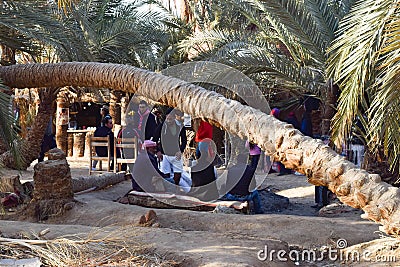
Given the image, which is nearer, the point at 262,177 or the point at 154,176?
the point at 154,176

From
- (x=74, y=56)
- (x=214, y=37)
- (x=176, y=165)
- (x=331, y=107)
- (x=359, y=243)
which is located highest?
(x=214, y=37)

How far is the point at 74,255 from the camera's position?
483 cm

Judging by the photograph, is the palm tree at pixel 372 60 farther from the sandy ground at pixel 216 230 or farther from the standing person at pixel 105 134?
the standing person at pixel 105 134

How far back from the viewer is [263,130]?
4.35m

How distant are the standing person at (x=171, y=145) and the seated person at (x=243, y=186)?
1.33 metres

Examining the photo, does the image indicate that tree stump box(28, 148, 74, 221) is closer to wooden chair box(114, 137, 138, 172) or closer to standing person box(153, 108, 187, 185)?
standing person box(153, 108, 187, 185)

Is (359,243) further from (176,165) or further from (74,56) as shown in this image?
(74,56)

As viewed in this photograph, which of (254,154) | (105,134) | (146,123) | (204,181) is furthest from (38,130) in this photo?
(204,181)

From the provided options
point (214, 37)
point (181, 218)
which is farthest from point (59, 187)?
point (214, 37)

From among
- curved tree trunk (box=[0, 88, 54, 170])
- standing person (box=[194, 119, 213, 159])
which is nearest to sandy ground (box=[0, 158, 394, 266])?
standing person (box=[194, 119, 213, 159])

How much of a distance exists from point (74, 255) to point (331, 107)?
5.60m

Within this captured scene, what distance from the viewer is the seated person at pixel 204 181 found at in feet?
27.4

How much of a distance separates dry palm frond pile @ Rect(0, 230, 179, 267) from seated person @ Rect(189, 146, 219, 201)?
311cm

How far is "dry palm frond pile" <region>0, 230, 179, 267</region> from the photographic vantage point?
4723 mm
